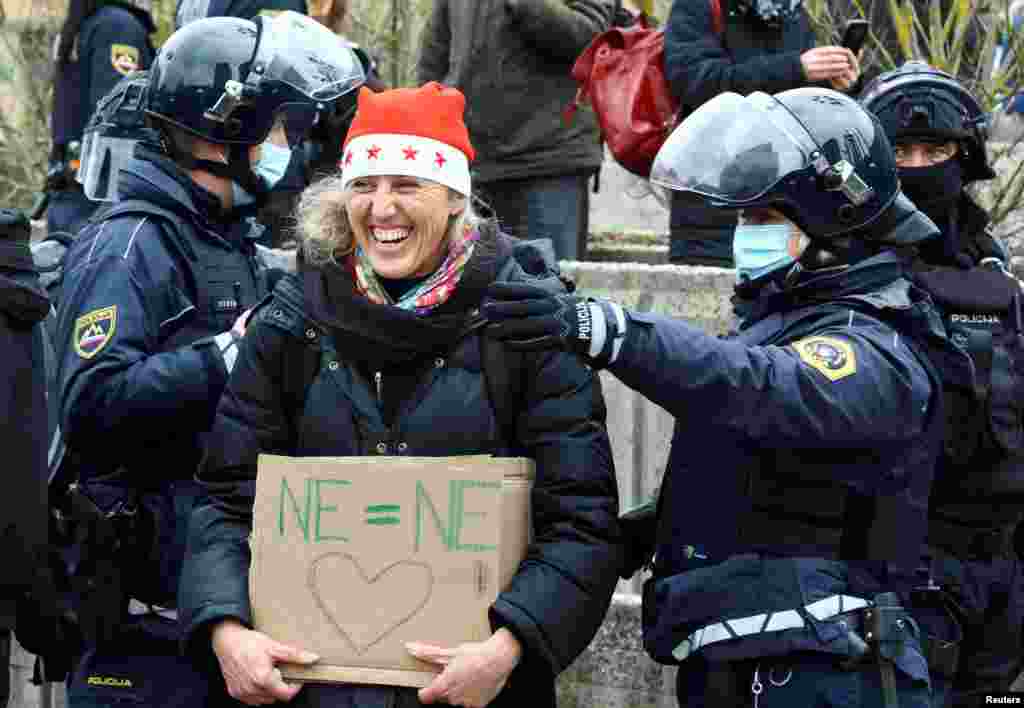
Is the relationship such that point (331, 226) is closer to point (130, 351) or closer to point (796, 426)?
point (130, 351)

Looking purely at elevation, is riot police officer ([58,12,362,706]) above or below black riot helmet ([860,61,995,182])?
below

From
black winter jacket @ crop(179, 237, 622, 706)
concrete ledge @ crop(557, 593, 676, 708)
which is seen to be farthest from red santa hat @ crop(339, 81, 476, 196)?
concrete ledge @ crop(557, 593, 676, 708)

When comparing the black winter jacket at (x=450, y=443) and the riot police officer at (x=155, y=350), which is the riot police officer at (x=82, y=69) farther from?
the black winter jacket at (x=450, y=443)

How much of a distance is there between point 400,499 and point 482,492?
189mm

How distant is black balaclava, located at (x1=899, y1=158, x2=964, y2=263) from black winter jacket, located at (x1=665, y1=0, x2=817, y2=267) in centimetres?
170

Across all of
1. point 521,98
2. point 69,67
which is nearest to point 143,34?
point 69,67

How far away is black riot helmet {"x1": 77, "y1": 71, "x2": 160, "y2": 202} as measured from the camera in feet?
18.1

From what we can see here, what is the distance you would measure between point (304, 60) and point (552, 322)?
1947 millimetres

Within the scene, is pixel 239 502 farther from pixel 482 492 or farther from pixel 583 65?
pixel 583 65

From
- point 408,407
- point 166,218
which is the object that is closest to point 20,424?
point 166,218

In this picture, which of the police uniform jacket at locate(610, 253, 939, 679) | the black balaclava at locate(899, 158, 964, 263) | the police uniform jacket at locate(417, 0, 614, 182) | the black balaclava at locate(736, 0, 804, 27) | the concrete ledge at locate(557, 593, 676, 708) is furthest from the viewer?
the police uniform jacket at locate(417, 0, 614, 182)

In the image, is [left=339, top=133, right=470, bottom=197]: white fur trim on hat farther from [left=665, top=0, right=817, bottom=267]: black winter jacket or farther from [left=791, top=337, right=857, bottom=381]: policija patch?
[left=665, top=0, right=817, bottom=267]: black winter jacket

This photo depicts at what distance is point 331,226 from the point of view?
14.7 feet

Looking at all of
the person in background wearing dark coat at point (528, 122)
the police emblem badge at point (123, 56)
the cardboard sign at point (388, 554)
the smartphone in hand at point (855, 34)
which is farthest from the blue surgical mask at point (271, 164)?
the police emblem badge at point (123, 56)
